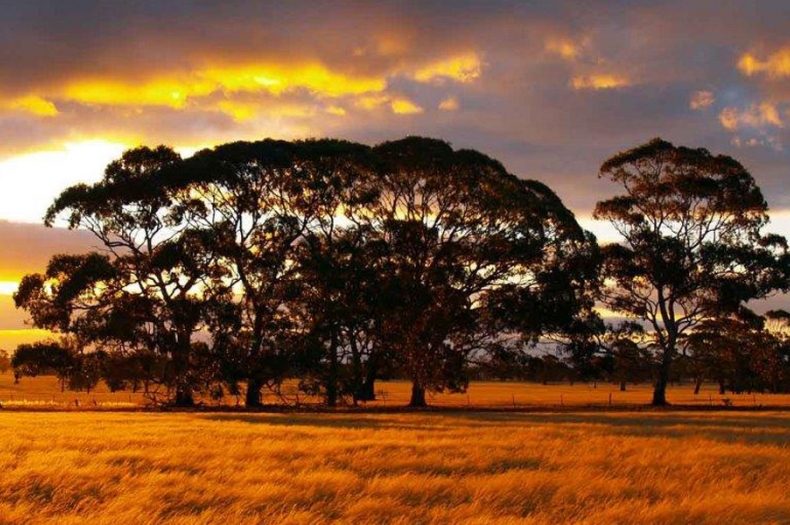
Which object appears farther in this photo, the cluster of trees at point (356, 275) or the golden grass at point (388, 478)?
the cluster of trees at point (356, 275)

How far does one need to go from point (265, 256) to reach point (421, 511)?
36332mm

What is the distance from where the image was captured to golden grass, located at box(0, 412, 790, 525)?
36.7ft

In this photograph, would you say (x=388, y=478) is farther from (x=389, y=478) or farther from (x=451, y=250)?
(x=451, y=250)

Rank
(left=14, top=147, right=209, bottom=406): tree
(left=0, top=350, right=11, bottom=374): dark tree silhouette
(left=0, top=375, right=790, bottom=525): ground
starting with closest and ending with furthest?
(left=0, top=375, right=790, bottom=525): ground, (left=14, top=147, right=209, bottom=406): tree, (left=0, top=350, right=11, bottom=374): dark tree silhouette

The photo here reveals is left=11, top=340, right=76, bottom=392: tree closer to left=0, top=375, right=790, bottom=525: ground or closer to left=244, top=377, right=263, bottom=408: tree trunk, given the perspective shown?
left=244, top=377, right=263, bottom=408: tree trunk

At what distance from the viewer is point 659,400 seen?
55.7 meters

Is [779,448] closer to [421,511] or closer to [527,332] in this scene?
[421,511]

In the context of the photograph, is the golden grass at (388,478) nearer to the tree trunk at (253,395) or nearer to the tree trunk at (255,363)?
the tree trunk at (255,363)

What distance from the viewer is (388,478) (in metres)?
14.9

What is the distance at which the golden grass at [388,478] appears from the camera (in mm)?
11195

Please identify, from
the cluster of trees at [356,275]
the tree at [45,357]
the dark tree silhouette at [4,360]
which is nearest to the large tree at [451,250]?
the cluster of trees at [356,275]

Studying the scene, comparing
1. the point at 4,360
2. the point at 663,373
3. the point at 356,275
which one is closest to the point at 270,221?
the point at 356,275

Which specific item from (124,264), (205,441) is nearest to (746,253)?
(124,264)

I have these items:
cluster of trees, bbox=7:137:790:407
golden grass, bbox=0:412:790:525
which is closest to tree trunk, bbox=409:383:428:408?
cluster of trees, bbox=7:137:790:407
